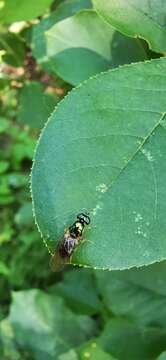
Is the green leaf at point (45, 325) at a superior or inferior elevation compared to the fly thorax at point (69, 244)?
inferior

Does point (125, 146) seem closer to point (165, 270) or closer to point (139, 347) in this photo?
point (165, 270)

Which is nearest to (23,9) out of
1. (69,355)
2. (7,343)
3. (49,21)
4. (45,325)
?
(49,21)

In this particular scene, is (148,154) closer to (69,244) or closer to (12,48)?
(69,244)

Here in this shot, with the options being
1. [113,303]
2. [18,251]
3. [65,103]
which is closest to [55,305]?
[113,303]

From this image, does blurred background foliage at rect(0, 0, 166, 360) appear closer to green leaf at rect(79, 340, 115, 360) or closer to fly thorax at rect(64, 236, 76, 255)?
green leaf at rect(79, 340, 115, 360)

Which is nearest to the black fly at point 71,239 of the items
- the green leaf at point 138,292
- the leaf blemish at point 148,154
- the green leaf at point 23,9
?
the leaf blemish at point 148,154

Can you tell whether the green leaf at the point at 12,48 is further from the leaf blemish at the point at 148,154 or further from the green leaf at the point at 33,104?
the leaf blemish at the point at 148,154
